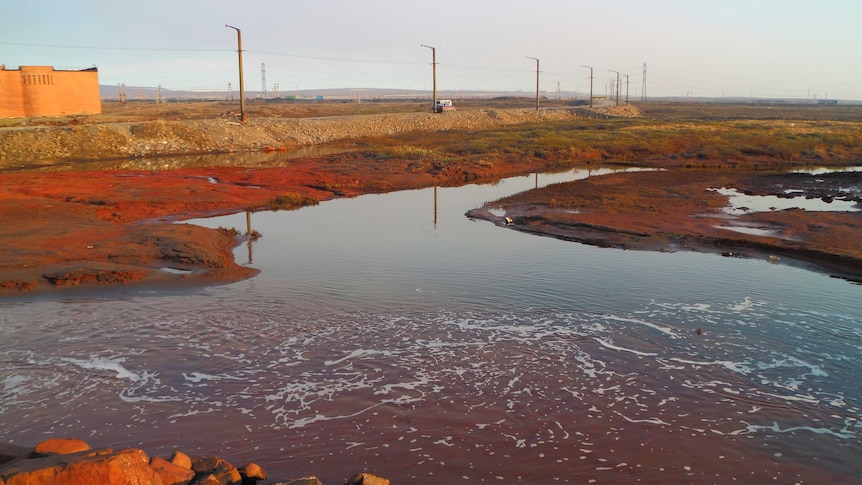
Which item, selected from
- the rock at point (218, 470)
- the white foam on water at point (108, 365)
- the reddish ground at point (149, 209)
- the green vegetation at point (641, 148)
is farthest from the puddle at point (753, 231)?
the green vegetation at point (641, 148)

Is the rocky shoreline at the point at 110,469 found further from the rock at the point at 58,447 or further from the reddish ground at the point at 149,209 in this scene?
→ the reddish ground at the point at 149,209

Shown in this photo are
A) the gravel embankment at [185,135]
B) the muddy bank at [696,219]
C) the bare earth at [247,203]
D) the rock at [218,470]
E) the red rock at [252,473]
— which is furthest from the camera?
the gravel embankment at [185,135]

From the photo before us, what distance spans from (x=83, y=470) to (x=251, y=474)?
4.82 ft

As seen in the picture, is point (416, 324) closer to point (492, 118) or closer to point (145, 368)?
point (145, 368)

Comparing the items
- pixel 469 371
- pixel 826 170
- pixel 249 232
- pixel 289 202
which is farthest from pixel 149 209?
pixel 826 170

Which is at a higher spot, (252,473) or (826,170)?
(826,170)

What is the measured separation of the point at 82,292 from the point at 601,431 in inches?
412

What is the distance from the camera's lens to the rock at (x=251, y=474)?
6.47 meters

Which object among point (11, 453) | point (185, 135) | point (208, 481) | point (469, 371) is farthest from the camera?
point (185, 135)

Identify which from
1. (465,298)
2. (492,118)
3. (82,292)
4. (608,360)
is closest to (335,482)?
(608,360)

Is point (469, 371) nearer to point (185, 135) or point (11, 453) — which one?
point (11, 453)

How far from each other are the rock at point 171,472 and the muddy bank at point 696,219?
14203mm

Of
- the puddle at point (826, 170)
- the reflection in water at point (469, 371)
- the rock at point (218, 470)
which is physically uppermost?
the puddle at point (826, 170)

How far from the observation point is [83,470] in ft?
18.5
